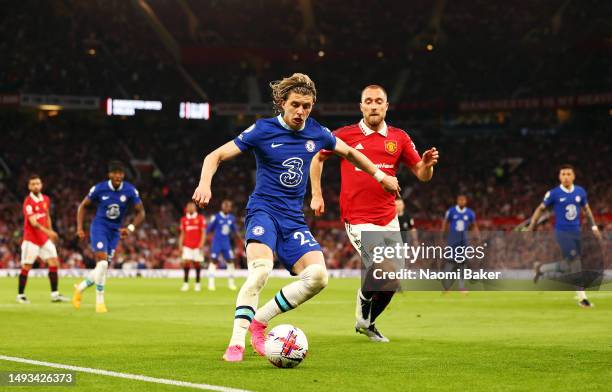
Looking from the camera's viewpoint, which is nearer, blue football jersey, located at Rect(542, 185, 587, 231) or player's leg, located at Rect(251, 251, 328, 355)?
player's leg, located at Rect(251, 251, 328, 355)

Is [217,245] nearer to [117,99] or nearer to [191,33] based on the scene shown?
[117,99]

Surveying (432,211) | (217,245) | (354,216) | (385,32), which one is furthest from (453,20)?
(354,216)

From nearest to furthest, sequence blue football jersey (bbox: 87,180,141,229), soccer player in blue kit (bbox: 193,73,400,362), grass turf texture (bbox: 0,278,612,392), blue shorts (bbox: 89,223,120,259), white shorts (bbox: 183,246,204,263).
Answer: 1. grass turf texture (bbox: 0,278,612,392)
2. soccer player in blue kit (bbox: 193,73,400,362)
3. blue shorts (bbox: 89,223,120,259)
4. blue football jersey (bbox: 87,180,141,229)
5. white shorts (bbox: 183,246,204,263)

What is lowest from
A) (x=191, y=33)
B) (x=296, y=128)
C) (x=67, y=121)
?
(x=296, y=128)

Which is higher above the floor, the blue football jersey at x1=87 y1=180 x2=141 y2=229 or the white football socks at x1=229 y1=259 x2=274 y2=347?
the blue football jersey at x1=87 y1=180 x2=141 y2=229

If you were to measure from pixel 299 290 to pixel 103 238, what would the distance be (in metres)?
8.68

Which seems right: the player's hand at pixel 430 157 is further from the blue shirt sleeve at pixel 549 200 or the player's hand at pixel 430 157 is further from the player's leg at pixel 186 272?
the player's leg at pixel 186 272

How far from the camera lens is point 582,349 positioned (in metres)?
9.92

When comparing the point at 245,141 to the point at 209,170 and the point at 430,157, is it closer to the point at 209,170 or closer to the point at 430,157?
the point at 209,170

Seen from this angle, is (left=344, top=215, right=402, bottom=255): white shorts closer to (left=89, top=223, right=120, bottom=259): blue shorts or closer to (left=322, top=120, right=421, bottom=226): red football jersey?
(left=322, top=120, right=421, bottom=226): red football jersey

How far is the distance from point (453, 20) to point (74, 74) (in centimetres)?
2185

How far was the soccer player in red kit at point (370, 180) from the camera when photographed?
443 inches

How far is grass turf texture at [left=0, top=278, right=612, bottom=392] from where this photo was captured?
7.51 m

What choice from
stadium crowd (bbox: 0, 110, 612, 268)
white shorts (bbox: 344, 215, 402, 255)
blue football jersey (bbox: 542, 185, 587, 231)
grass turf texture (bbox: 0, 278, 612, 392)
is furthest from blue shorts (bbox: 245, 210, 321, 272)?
stadium crowd (bbox: 0, 110, 612, 268)
